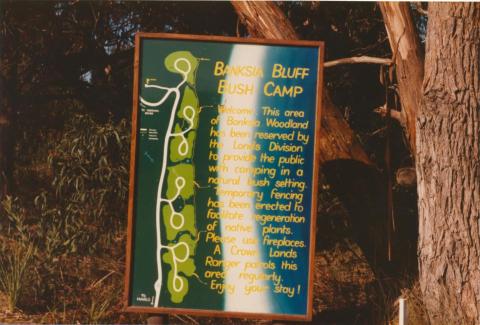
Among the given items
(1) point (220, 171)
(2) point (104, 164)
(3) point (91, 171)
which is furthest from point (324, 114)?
(3) point (91, 171)

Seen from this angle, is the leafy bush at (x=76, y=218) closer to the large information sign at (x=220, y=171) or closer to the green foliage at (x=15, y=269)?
the green foliage at (x=15, y=269)

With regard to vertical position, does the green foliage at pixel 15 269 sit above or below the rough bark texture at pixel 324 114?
below

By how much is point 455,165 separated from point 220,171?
187 centimetres

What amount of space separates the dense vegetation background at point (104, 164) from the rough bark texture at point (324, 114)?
0.39 feet

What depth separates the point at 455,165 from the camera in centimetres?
618

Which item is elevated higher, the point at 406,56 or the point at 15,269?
the point at 406,56

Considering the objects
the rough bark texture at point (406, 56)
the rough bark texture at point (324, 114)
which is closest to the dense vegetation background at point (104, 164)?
the rough bark texture at point (324, 114)

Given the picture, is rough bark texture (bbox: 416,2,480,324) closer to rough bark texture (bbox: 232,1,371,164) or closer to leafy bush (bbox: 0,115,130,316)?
rough bark texture (bbox: 232,1,371,164)

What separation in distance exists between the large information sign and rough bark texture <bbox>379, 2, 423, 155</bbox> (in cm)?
124

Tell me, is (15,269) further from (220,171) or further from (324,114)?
(324,114)

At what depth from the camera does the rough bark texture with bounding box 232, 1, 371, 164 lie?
23.4 ft

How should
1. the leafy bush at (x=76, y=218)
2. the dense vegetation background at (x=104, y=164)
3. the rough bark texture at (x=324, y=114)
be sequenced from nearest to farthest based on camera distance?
the rough bark texture at (x=324, y=114), the dense vegetation background at (x=104, y=164), the leafy bush at (x=76, y=218)

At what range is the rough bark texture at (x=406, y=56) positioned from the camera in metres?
6.80

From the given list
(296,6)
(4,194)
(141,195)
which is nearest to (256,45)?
(141,195)
